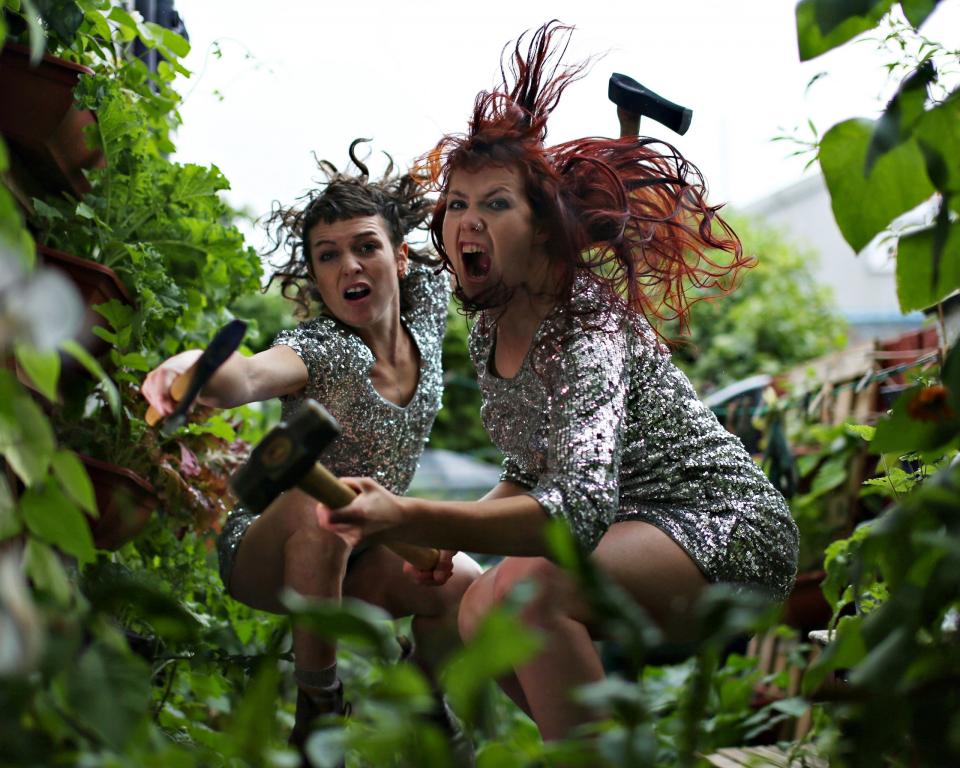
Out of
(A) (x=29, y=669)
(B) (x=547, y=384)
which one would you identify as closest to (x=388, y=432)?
(B) (x=547, y=384)

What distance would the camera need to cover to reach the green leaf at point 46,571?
731 mm

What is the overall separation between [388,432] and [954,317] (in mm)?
964

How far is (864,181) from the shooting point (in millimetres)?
888

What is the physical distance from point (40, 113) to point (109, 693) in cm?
112

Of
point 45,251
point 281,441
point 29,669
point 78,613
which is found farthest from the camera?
point 45,251

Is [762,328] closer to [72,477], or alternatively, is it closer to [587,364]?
[587,364]

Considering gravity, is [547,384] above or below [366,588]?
above

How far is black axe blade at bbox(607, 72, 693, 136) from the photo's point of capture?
1.71 metres

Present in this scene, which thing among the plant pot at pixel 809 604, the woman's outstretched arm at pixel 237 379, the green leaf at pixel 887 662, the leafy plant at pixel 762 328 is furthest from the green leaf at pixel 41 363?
the leafy plant at pixel 762 328

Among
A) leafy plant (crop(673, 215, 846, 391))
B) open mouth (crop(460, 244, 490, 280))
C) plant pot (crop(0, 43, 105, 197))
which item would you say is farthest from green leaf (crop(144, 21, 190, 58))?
leafy plant (crop(673, 215, 846, 391))

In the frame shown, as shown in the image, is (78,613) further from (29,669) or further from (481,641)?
(481,641)

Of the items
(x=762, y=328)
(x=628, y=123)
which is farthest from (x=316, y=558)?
(x=762, y=328)

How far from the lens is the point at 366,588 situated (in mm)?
1759

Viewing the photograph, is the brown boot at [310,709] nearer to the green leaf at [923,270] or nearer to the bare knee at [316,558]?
the bare knee at [316,558]
